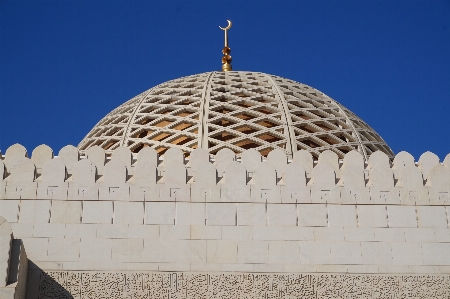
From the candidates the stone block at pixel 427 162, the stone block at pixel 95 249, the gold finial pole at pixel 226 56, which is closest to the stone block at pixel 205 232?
the stone block at pixel 95 249

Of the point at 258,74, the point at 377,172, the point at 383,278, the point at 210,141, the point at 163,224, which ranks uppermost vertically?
the point at 258,74

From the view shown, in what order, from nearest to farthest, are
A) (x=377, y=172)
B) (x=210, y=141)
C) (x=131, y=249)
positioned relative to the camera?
(x=131, y=249) → (x=377, y=172) → (x=210, y=141)

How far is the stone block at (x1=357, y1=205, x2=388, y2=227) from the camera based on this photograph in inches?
410

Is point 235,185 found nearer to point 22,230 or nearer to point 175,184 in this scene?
point 175,184

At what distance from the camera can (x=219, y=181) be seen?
10.5 metres

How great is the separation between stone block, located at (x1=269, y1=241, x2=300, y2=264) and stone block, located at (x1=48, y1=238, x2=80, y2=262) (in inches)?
91.9

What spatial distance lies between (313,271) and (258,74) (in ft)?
26.3

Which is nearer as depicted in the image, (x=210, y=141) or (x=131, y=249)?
(x=131, y=249)

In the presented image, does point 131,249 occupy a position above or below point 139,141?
below

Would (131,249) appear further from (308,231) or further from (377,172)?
(377,172)

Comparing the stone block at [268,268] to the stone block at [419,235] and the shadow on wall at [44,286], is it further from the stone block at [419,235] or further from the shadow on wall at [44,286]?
the shadow on wall at [44,286]

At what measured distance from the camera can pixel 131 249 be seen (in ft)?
33.0

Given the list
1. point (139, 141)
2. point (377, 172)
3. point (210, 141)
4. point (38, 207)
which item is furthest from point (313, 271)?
point (139, 141)

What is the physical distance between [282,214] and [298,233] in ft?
1.01
